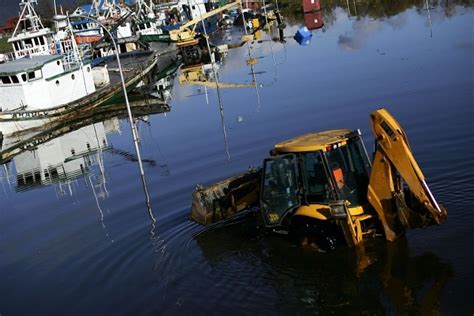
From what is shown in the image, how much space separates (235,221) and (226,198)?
863 mm

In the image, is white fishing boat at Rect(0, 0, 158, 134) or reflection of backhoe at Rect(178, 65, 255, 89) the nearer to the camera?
reflection of backhoe at Rect(178, 65, 255, 89)

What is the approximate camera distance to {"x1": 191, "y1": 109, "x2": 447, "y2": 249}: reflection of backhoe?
498 inches

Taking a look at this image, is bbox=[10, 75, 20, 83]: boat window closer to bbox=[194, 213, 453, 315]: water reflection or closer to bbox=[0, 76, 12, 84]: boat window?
bbox=[0, 76, 12, 84]: boat window

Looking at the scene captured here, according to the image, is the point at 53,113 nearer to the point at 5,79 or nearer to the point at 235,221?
the point at 5,79

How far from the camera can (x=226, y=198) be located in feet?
55.7

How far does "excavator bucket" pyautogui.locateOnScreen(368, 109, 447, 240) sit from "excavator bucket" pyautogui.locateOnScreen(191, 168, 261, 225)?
4.17m

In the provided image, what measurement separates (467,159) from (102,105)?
3260cm

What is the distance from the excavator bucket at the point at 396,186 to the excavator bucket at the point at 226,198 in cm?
417

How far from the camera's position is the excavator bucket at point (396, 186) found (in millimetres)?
12492

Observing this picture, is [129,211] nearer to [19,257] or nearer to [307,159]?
[19,257]

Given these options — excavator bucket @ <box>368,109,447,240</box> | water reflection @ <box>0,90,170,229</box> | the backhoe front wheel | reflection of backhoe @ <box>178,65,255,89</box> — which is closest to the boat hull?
water reflection @ <box>0,90,170,229</box>

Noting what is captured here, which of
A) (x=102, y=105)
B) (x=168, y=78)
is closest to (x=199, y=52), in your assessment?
(x=168, y=78)

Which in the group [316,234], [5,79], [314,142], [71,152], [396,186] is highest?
[5,79]

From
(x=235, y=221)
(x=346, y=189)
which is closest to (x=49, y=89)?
(x=235, y=221)
